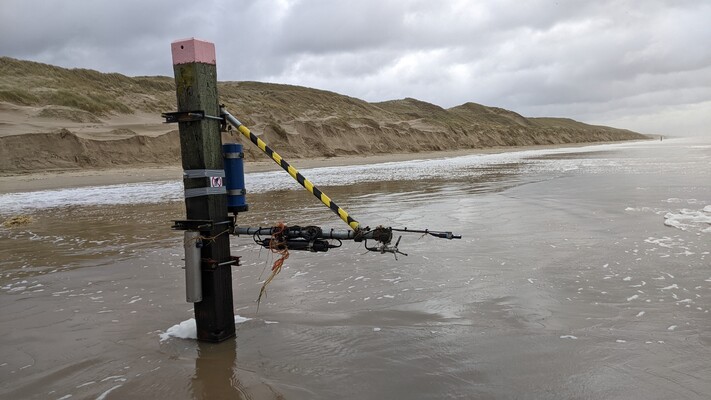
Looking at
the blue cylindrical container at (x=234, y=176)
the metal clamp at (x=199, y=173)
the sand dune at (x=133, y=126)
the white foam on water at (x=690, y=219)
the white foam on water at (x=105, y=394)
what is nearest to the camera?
the white foam on water at (x=105, y=394)

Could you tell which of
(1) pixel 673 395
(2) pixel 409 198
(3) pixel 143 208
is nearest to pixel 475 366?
(1) pixel 673 395

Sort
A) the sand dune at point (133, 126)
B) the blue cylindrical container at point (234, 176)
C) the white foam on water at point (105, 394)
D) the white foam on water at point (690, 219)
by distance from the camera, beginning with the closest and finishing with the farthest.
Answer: the white foam on water at point (105, 394), the blue cylindrical container at point (234, 176), the white foam on water at point (690, 219), the sand dune at point (133, 126)

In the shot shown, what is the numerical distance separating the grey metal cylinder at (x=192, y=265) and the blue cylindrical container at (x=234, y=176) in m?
0.41

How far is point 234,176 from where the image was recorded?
4191 mm

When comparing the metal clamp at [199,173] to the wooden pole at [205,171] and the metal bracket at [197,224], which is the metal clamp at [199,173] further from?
the metal bracket at [197,224]

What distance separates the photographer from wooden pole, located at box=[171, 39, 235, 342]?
3.93m

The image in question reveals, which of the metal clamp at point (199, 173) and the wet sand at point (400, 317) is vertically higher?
the metal clamp at point (199, 173)

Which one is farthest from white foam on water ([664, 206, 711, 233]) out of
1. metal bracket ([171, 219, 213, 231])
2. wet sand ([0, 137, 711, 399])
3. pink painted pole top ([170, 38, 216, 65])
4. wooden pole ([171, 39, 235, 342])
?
pink painted pole top ([170, 38, 216, 65])

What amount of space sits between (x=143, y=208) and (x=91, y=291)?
293 inches

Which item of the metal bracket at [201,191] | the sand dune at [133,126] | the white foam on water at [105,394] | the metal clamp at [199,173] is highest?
the sand dune at [133,126]

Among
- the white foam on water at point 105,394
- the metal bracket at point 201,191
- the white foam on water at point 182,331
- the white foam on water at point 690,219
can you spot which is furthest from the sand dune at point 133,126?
the white foam on water at point 690,219

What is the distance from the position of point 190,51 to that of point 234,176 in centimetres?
100

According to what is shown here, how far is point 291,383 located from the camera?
3.37 m

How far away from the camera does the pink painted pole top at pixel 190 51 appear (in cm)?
391
